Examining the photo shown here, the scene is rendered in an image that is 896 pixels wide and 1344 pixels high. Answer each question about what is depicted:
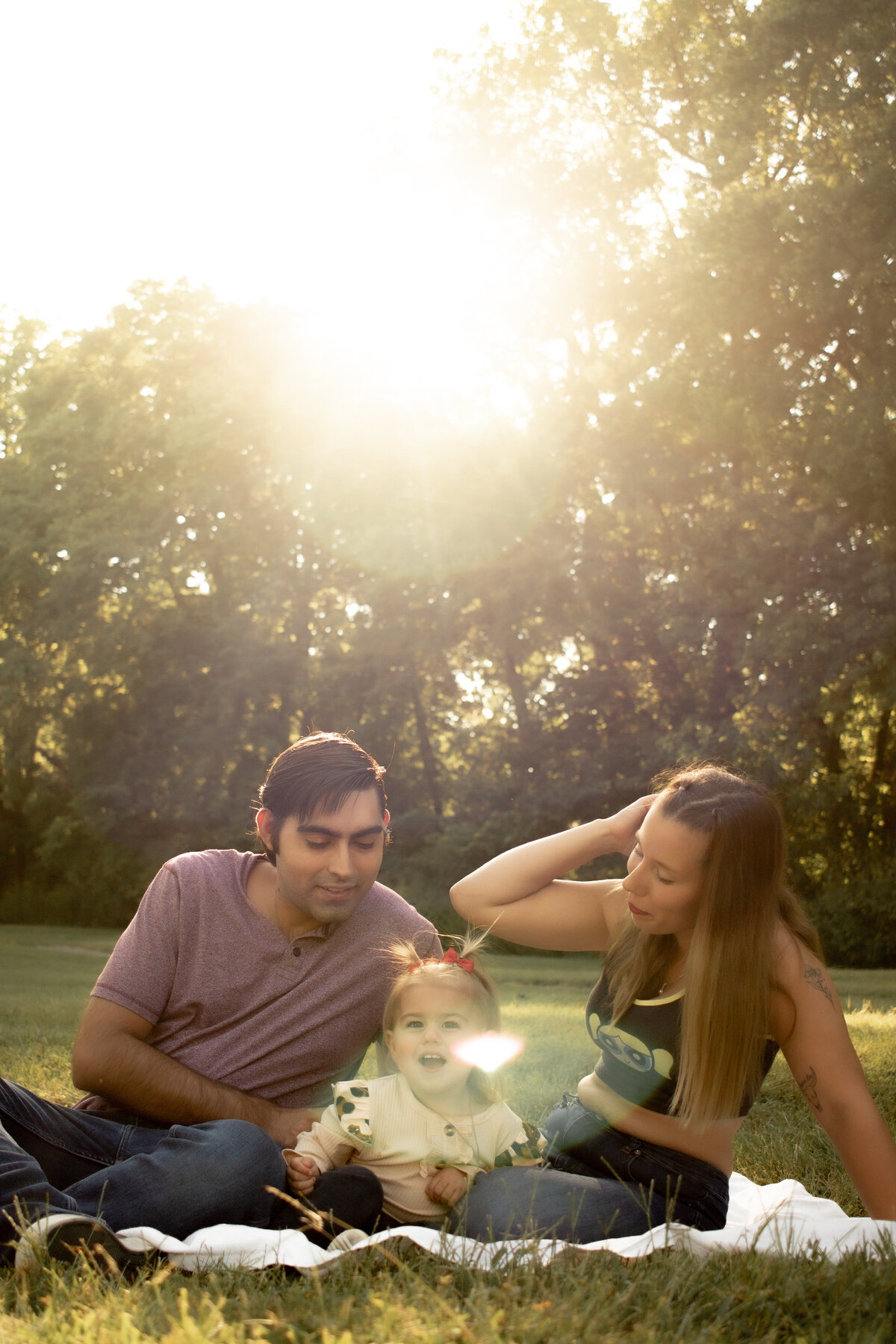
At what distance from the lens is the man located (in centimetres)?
346

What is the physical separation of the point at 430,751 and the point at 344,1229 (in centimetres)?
2224

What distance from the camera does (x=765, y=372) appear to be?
19016mm

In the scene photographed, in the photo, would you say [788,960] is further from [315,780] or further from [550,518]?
[550,518]

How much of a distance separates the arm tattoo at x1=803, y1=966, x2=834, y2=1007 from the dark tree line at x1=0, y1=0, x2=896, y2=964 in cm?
1247

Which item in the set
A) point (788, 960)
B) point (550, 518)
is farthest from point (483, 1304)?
point (550, 518)

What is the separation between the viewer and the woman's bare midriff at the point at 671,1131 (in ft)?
10.5

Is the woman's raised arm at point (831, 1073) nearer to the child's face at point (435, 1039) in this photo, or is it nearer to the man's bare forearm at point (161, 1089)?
the child's face at point (435, 1039)

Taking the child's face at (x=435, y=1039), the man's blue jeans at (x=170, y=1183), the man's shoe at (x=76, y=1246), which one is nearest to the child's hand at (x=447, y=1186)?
the child's face at (x=435, y=1039)

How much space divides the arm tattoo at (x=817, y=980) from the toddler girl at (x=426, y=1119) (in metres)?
0.98

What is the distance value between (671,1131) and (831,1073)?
493 millimetres

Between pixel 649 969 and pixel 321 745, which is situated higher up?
pixel 321 745

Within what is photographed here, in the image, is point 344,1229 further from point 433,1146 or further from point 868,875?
point 868,875

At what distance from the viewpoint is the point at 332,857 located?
364cm

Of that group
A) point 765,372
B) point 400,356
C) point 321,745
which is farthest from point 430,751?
point 321,745
